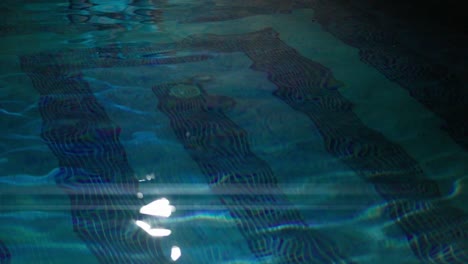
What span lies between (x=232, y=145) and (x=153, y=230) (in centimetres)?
84

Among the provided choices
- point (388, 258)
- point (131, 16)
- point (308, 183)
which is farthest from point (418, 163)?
point (131, 16)

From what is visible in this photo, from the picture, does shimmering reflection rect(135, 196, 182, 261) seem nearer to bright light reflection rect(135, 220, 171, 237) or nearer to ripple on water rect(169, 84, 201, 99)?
bright light reflection rect(135, 220, 171, 237)

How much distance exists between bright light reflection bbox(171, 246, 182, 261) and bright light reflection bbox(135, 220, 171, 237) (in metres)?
0.11

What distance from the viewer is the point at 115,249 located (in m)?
2.10

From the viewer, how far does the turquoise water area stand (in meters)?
2.16

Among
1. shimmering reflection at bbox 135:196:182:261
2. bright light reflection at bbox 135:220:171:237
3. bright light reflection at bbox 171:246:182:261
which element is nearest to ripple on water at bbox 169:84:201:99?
shimmering reflection at bbox 135:196:182:261

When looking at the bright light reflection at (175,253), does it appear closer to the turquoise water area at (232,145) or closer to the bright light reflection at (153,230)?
the turquoise water area at (232,145)

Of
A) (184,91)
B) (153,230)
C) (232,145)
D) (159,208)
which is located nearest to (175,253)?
(153,230)

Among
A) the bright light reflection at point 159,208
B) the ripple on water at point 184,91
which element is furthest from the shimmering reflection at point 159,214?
the ripple on water at point 184,91

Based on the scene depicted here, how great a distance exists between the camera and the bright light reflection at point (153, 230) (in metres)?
2.19

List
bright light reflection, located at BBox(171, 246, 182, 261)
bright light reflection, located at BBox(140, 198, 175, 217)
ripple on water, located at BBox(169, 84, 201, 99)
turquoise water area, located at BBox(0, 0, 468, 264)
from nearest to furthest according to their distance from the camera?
bright light reflection, located at BBox(171, 246, 182, 261), turquoise water area, located at BBox(0, 0, 468, 264), bright light reflection, located at BBox(140, 198, 175, 217), ripple on water, located at BBox(169, 84, 201, 99)

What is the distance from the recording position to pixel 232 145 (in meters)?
2.86

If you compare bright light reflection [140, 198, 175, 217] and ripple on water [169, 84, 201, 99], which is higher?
ripple on water [169, 84, 201, 99]

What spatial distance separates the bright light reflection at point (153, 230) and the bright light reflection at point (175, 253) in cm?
11
